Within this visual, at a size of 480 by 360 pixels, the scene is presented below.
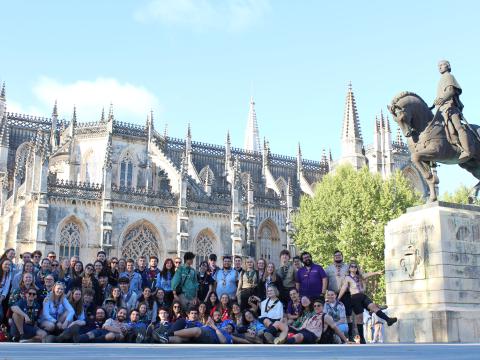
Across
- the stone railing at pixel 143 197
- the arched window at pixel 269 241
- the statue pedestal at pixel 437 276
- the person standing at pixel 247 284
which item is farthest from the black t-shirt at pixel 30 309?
the arched window at pixel 269 241

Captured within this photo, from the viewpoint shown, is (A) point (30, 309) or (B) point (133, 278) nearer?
(A) point (30, 309)

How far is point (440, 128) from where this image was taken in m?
11.3

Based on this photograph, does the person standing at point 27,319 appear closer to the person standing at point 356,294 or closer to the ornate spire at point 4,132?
the person standing at point 356,294

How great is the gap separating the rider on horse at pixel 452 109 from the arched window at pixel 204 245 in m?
27.4

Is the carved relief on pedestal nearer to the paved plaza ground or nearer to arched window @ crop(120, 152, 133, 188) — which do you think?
the paved plaza ground

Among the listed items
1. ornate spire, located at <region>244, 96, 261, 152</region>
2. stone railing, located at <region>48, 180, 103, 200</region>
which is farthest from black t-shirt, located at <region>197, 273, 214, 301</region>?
ornate spire, located at <region>244, 96, 261, 152</region>

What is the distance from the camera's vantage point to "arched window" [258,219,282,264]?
43.5m

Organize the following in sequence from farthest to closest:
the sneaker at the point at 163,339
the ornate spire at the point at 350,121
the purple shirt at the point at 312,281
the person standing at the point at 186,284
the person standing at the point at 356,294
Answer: the ornate spire at the point at 350,121
the person standing at the point at 186,284
the purple shirt at the point at 312,281
the person standing at the point at 356,294
the sneaker at the point at 163,339

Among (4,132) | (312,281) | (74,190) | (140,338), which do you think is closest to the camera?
(140,338)

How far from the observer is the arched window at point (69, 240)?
33719 mm

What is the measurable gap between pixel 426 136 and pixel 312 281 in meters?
3.38

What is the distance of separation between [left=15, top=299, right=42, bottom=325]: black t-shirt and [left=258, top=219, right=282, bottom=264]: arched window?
33.1 m

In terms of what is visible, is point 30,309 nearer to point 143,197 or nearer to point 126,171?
point 143,197

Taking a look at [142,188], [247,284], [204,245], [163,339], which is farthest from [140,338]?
[142,188]
